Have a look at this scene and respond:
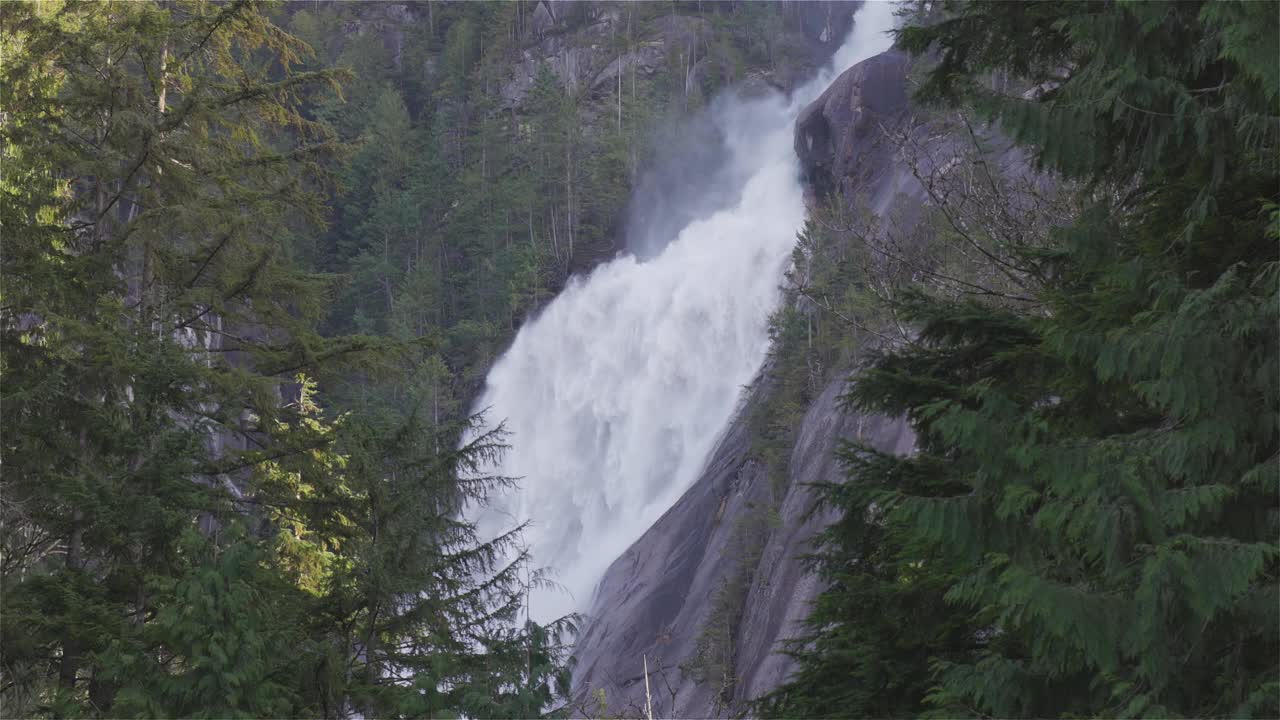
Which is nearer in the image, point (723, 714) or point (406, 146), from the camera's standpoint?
point (723, 714)

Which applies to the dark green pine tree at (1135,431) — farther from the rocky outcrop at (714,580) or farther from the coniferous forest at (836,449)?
the rocky outcrop at (714,580)

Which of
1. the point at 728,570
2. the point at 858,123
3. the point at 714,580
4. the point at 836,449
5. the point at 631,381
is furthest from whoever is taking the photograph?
the point at 631,381

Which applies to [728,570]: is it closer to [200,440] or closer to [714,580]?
[714,580]

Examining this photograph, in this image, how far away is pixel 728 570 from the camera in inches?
959

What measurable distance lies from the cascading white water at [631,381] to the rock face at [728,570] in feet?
11.6

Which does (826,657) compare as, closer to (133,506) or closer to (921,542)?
(921,542)

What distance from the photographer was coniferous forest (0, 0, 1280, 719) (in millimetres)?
4188

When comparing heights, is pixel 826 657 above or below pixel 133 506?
below

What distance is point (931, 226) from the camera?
53.7ft

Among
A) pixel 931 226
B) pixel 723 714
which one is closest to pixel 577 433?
pixel 723 714

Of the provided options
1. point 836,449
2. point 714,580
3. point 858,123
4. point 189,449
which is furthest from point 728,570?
point 189,449

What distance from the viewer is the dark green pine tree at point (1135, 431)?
158 inches

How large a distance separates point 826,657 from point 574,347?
118 ft

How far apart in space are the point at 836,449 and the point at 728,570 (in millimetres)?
15201
